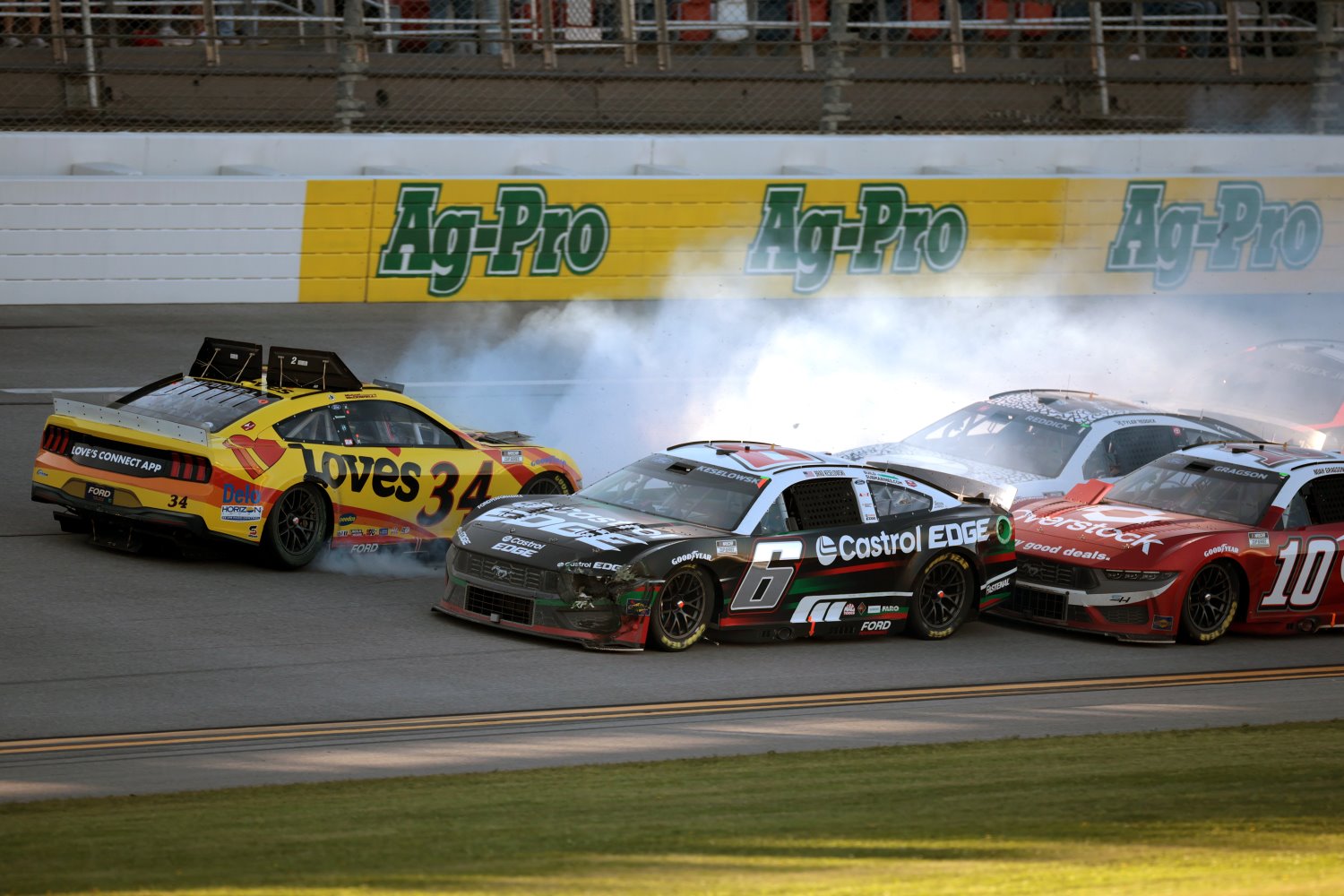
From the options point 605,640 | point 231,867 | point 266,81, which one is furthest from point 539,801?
point 266,81

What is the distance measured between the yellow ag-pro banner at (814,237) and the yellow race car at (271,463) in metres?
7.65

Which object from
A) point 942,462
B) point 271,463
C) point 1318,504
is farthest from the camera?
point 942,462

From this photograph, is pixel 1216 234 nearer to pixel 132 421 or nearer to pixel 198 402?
pixel 198 402

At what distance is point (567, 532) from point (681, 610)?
0.85 metres

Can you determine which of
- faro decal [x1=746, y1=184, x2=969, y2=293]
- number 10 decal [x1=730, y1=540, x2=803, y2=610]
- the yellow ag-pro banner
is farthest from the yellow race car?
faro decal [x1=746, y1=184, x2=969, y2=293]

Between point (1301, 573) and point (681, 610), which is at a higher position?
point (681, 610)

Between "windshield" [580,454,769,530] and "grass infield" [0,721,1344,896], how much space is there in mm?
3128

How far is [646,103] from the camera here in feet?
78.3

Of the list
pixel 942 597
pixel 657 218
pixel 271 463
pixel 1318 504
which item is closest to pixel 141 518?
pixel 271 463

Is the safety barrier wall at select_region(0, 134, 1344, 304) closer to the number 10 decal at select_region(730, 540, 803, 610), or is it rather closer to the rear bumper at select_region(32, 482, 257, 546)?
the rear bumper at select_region(32, 482, 257, 546)

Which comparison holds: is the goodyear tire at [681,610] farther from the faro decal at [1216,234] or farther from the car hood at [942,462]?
the faro decal at [1216,234]

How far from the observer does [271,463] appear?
12617 millimetres

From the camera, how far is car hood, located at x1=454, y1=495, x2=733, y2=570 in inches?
457

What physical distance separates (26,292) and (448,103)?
17.5 feet
